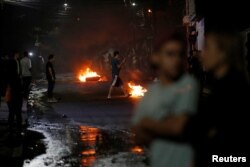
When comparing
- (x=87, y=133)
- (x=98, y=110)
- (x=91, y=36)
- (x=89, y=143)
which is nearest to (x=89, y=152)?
(x=89, y=143)

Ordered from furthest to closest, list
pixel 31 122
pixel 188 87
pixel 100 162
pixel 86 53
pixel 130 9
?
pixel 86 53, pixel 130 9, pixel 31 122, pixel 100 162, pixel 188 87

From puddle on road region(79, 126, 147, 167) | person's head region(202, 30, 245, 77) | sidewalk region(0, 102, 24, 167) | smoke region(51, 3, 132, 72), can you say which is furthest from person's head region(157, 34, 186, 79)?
smoke region(51, 3, 132, 72)

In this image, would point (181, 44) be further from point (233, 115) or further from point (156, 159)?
point (156, 159)

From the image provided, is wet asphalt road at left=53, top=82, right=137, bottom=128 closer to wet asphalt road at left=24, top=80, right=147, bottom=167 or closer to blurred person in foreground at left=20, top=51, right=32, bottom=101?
wet asphalt road at left=24, top=80, right=147, bottom=167

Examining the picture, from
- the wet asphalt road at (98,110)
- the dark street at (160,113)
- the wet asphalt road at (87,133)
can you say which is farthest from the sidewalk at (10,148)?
the wet asphalt road at (98,110)

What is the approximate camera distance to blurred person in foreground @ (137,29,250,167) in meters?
2.68

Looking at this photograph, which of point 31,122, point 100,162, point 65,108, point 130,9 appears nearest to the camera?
point 100,162

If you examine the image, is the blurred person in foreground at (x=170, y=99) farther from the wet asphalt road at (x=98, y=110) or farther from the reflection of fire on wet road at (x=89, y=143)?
the wet asphalt road at (x=98, y=110)

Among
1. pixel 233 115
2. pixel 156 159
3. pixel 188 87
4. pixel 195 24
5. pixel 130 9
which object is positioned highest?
pixel 130 9

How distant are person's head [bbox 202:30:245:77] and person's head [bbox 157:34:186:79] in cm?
22

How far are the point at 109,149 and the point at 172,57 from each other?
6113mm

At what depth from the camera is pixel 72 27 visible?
68.9 metres

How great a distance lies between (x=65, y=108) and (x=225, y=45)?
1313cm

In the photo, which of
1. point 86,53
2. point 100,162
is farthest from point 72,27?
point 100,162
